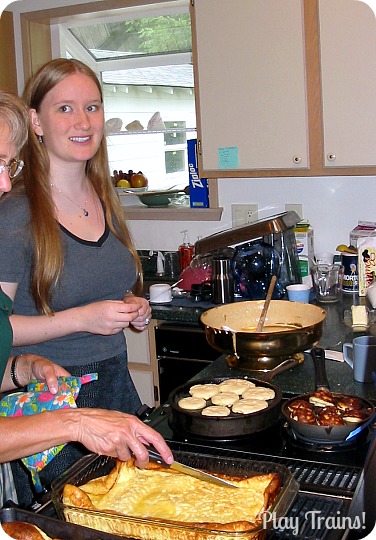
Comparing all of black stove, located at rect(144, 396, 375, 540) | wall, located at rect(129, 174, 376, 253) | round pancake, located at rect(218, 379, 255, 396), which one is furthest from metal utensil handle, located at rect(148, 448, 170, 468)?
wall, located at rect(129, 174, 376, 253)

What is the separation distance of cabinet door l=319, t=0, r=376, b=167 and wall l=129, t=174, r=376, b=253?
1.18ft

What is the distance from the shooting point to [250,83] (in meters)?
3.20

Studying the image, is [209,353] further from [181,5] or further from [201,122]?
[181,5]

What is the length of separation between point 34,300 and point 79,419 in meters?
0.85

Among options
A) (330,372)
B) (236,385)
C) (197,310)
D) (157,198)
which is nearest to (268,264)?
(197,310)

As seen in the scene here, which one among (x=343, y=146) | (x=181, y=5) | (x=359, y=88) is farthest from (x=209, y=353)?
(x=181, y=5)

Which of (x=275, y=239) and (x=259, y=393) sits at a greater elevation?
(x=275, y=239)

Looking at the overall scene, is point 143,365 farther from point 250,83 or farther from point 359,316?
point 250,83

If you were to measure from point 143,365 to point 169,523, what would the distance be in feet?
7.36

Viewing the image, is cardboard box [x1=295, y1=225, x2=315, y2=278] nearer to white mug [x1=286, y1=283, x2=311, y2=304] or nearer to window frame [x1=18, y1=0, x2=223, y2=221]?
white mug [x1=286, y1=283, x2=311, y2=304]

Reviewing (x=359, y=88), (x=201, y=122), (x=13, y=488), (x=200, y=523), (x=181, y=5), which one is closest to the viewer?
(x=200, y=523)

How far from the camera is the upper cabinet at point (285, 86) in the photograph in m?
2.99

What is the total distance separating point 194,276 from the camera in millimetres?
3393

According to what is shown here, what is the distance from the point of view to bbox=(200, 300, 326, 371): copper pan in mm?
2012
